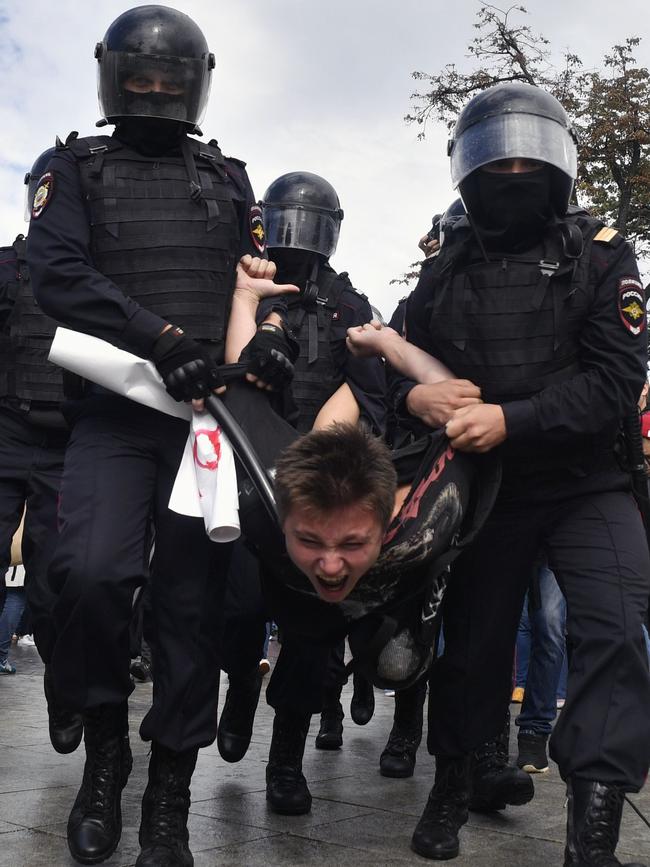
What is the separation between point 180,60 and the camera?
151 inches

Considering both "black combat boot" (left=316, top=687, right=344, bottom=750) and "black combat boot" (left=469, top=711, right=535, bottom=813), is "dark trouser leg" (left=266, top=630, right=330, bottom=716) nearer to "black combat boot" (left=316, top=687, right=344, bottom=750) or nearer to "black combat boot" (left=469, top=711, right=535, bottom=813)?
"black combat boot" (left=469, top=711, right=535, bottom=813)

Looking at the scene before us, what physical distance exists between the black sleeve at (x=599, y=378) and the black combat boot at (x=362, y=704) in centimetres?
285

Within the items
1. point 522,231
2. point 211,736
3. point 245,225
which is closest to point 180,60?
point 245,225

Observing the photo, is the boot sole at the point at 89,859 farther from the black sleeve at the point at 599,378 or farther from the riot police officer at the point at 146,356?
the black sleeve at the point at 599,378

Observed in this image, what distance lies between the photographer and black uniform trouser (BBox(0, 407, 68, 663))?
4938 mm

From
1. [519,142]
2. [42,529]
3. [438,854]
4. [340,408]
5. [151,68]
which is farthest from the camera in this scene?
[340,408]

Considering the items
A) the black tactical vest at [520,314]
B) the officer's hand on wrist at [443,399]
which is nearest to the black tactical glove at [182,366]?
the officer's hand on wrist at [443,399]

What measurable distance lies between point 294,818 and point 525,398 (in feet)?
5.21

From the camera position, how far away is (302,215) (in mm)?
6113

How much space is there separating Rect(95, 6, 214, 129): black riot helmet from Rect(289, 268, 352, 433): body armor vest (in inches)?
70.4

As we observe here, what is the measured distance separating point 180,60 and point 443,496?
1.72 meters

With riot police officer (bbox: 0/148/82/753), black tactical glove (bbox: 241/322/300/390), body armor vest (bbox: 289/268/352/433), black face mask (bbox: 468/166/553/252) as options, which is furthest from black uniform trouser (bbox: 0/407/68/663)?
black face mask (bbox: 468/166/553/252)

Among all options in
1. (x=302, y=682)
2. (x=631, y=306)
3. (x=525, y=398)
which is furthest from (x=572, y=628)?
(x=302, y=682)

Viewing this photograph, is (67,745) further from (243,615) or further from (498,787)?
(498,787)
